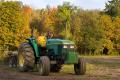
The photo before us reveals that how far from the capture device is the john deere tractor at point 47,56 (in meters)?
18.6

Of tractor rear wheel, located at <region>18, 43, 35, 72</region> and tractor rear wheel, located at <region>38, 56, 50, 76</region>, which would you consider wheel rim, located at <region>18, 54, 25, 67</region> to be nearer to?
tractor rear wheel, located at <region>18, 43, 35, 72</region>

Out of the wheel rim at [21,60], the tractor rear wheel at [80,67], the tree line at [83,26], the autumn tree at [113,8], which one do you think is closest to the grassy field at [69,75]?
the tractor rear wheel at [80,67]

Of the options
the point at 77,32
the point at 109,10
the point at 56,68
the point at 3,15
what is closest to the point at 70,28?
the point at 77,32

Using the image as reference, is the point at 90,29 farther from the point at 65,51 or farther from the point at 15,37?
the point at 65,51

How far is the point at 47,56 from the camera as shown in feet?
63.9

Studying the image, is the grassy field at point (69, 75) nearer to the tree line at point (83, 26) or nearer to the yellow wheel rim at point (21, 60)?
A: the yellow wheel rim at point (21, 60)

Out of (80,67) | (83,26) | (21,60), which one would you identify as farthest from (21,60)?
(83,26)

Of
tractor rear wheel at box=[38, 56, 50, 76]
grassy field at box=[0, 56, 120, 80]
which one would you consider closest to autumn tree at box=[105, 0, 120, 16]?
grassy field at box=[0, 56, 120, 80]

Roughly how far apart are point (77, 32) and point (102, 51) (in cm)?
540

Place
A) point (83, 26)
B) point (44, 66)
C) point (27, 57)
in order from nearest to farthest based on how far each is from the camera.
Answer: point (44, 66) → point (27, 57) → point (83, 26)

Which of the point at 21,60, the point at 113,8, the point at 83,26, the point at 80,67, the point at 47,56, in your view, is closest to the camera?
the point at 80,67

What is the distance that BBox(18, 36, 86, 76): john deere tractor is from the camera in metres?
18.6

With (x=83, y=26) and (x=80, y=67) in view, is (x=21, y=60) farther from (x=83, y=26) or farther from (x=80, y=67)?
(x=83, y=26)

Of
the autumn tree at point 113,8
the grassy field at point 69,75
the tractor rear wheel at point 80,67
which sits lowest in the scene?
the grassy field at point 69,75
